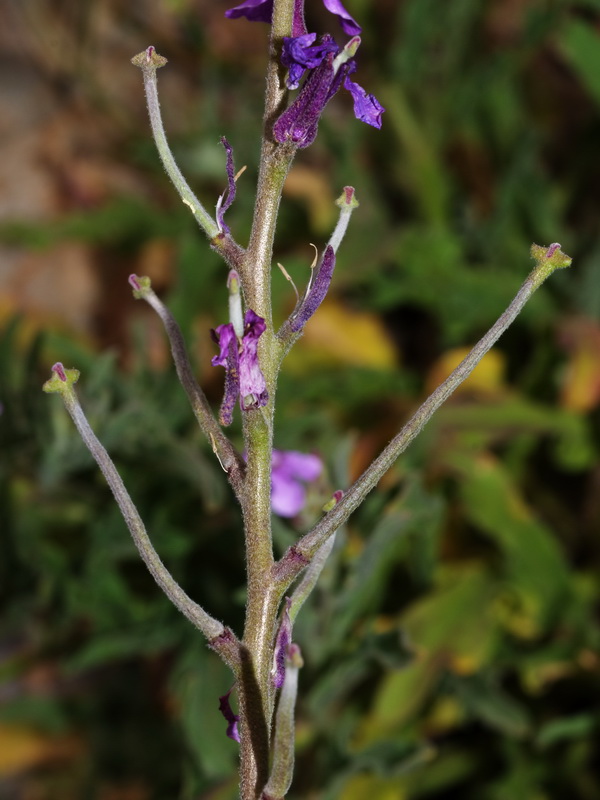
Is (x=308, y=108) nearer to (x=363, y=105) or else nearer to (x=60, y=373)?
(x=363, y=105)

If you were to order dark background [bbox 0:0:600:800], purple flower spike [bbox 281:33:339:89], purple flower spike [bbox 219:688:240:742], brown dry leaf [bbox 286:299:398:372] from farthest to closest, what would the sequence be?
brown dry leaf [bbox 286:299:398:372]
dark background [bbox 0:0:600:800]
purple flower spike [bbox 219:688:240:742]
purple flower spike [bbox 281:33:339:89]

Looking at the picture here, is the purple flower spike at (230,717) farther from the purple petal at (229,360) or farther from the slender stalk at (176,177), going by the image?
the slender stalk at (176,177)

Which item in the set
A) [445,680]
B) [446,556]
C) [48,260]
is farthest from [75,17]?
[445,680]

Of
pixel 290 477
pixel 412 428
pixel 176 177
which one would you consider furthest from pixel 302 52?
pixel 290 477

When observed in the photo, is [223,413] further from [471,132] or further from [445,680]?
[471,132]

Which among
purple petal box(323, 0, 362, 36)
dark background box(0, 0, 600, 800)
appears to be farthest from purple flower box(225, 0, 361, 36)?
dark background box(0, 0, 600, 800)

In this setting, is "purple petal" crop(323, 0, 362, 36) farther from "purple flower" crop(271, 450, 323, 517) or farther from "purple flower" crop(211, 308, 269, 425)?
"purple flower" crop(271, 450, 323, 517)

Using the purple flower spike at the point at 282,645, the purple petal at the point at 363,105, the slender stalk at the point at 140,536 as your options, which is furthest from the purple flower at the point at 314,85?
the purple flower spike at the point at 282,645
